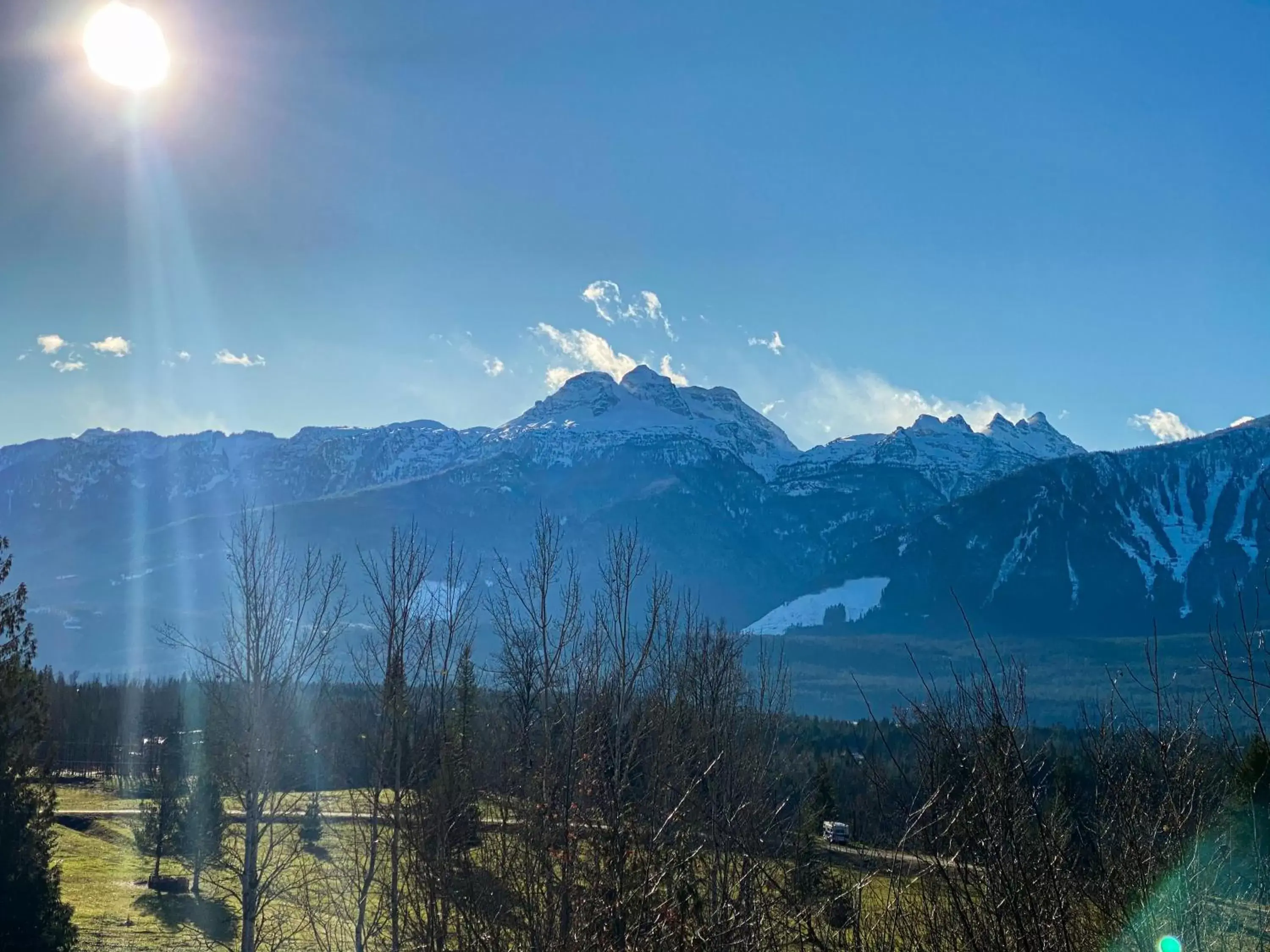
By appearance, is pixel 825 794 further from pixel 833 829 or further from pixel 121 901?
pixel 121 901

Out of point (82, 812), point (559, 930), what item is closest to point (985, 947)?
point (559, 930)

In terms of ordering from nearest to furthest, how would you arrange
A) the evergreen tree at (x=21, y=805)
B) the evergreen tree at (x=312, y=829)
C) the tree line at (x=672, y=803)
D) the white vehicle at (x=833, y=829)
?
the tree line at (x=672, y=803)
the evergreen tree at (x=21, y=805)
the white vehicle at (x=833, y=829)
the evergreen tree at (x=312, y=829)

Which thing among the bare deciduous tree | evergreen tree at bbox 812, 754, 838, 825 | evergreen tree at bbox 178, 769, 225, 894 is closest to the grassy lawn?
evergreen tree at bbox 178, 769, 225, 894

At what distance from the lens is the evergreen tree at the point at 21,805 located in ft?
65.2

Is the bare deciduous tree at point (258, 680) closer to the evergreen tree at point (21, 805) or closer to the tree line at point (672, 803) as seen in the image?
the tree line at point (672, 803)

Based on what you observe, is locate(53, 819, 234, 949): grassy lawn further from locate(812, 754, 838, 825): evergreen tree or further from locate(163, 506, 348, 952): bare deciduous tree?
locate(812, 754, 838, 825): evergreen tree

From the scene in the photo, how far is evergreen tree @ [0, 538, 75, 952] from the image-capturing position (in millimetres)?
19875

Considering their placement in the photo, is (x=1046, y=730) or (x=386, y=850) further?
(x=1046, y=730)

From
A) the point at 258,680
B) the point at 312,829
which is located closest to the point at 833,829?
the point at 312,829

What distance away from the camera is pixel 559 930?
10453 millimetres

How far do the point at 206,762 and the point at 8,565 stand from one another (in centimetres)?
1860

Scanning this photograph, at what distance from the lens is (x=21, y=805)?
20.5m

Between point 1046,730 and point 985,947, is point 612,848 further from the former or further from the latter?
point 1046,730

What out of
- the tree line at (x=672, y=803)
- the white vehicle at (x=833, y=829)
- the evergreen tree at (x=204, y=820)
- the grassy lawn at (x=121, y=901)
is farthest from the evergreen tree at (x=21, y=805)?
the white vehicle at (x=833, y=829)
